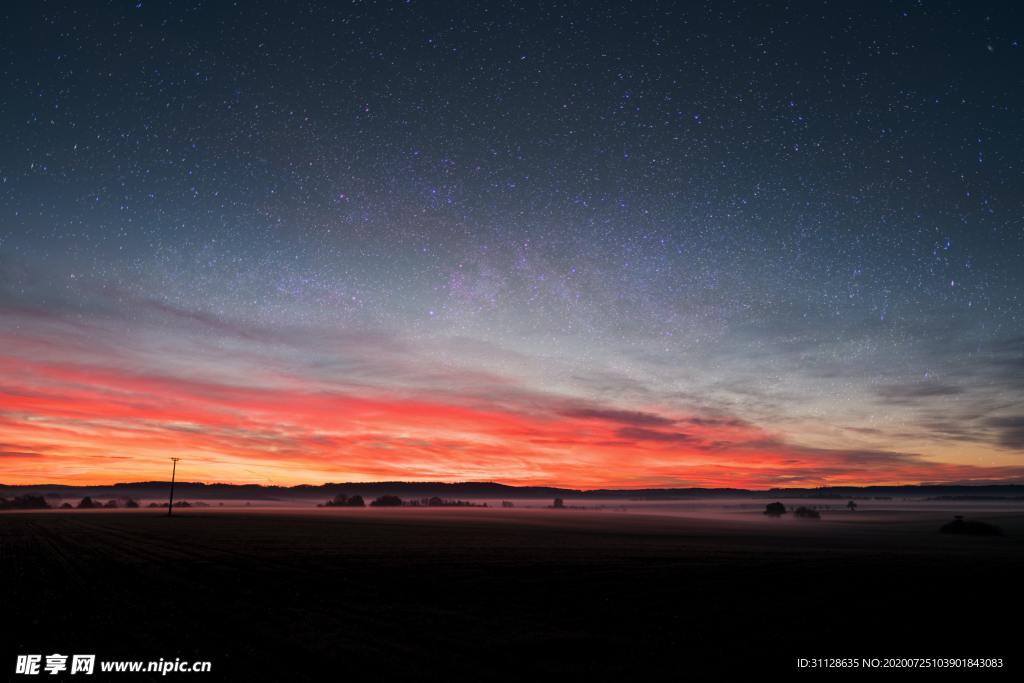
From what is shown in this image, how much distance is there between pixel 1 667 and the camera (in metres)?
12.0

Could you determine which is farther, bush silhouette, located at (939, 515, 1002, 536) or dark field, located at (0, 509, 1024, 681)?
bush silhouette, located at (939, 515, 1002, 536)

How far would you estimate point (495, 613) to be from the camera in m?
18.0

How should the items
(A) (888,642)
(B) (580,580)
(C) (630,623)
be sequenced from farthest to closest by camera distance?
(B) (580,580) < (C) (630,623) < (A) (888,642)

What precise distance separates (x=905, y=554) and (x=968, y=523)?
41.2m

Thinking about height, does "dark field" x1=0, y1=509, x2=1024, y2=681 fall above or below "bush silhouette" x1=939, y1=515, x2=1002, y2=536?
above

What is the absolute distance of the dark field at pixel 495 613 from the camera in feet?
42.4

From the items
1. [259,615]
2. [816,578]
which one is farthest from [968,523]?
[259,615]

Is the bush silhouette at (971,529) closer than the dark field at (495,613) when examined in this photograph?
No

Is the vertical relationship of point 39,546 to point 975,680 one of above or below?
below

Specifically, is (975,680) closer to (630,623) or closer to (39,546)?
(630,623)

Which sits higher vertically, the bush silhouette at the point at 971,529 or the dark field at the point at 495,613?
the dark field at the point at 495,613

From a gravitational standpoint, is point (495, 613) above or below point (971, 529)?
above

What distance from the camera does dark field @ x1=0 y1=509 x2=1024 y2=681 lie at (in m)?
12.9

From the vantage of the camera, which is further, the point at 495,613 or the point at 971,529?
the point at 971,529
